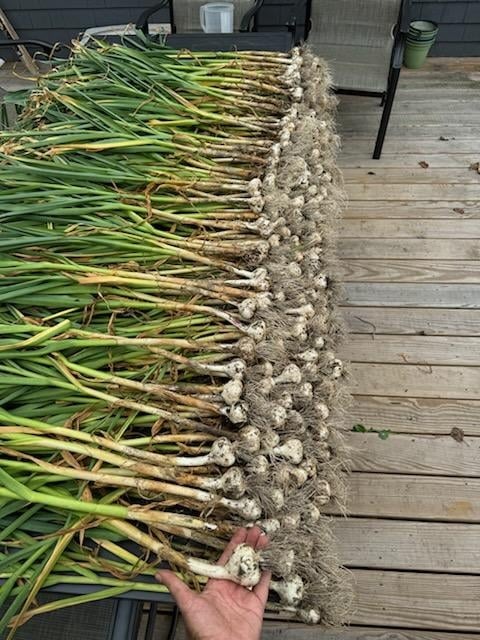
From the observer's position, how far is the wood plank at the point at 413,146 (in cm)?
308

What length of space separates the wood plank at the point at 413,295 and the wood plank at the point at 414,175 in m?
0.86

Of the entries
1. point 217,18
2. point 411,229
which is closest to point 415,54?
point 217,18

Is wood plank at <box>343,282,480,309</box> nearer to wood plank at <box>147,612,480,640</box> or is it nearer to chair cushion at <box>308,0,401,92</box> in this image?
wood plank at <box>147,612,480,640</box>

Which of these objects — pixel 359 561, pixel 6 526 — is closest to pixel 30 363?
pixel 6 526

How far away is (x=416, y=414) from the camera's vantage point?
5.96ft

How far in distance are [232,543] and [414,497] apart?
961 mm

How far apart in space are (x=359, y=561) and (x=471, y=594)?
299mm

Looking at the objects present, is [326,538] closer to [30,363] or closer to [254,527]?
[254,527]

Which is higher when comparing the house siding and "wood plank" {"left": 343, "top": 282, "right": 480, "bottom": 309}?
the house siding

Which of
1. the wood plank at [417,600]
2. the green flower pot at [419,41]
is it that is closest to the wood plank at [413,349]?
the wood plank at [417,600]

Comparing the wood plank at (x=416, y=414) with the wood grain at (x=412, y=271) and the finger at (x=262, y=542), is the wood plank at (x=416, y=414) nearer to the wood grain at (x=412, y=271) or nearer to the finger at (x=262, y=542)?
the wood grain at (x=412, y=271)

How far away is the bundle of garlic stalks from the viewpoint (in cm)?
87

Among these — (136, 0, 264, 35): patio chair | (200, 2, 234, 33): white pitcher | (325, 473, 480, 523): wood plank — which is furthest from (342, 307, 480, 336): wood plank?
(136, 0, 264, 35): patio chair

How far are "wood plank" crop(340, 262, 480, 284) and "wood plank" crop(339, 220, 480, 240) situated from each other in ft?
0.63
